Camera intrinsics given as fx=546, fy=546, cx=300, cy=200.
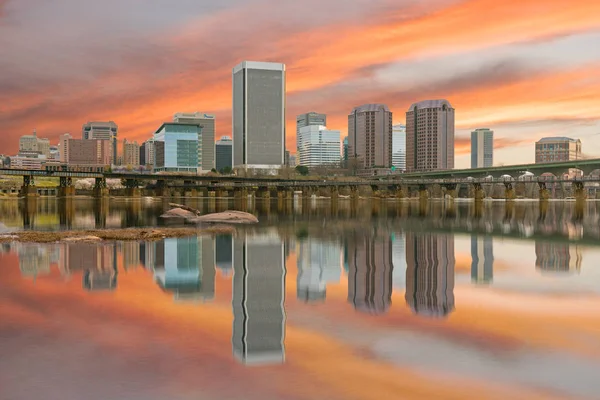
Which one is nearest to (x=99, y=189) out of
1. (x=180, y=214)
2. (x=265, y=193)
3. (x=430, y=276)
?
(x=265, y=193)

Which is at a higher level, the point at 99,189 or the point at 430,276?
the point at 99,189

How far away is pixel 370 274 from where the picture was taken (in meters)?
22.3

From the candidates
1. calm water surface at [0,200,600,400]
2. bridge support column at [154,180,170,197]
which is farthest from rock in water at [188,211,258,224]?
bridge support column at [154,180,170,197]

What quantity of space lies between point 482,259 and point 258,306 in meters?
15.6

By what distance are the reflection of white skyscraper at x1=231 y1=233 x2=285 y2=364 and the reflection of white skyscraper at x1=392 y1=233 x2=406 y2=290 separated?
4301mm

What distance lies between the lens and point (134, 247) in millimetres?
30547

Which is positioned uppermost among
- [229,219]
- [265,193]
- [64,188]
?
[64,188]

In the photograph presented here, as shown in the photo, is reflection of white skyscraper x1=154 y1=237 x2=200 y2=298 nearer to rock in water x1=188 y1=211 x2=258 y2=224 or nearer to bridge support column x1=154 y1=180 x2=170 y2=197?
rock in water x1=188 y1=211 x2=258 y2=224

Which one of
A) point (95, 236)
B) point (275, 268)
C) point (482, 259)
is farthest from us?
point (95, 236)

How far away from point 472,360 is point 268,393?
4.47 m

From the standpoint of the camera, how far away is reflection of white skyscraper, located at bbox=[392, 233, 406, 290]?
803 inches

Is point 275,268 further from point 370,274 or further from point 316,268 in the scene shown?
point 370,274

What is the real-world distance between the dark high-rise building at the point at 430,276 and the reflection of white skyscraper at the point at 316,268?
2997 millimetres

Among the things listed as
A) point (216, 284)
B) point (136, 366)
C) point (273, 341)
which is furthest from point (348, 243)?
point (136, 366)
